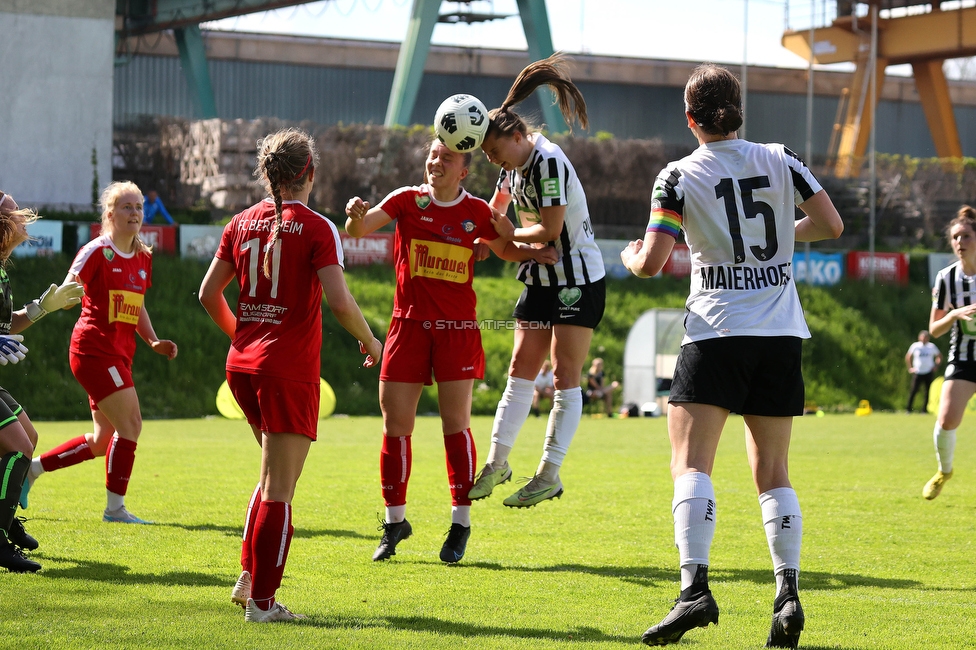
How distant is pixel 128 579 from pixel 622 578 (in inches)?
98.2

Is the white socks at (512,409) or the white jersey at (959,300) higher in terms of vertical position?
the white jersey at (959,300)

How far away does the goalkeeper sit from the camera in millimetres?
5594

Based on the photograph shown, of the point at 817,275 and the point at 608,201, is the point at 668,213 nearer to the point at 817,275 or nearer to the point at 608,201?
the point at 817,275

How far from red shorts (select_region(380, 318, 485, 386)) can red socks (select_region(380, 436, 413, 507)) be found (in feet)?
1.21

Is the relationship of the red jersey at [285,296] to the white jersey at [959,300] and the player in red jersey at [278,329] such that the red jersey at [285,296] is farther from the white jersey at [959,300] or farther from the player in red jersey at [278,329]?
the white jersey at [959,300]

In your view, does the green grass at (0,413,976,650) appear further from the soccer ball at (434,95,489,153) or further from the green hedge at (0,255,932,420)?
the green hedge at (0,255,932,420)

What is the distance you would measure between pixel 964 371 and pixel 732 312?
221 inches

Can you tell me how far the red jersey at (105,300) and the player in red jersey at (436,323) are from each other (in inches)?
86.9

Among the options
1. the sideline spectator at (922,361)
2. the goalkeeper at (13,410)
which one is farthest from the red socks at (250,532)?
the sideline spectator at (922,361)

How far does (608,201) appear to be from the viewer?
35969 mm

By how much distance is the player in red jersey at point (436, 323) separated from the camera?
639cm

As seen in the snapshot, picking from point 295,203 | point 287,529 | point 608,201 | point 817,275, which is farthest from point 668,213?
point 608,201

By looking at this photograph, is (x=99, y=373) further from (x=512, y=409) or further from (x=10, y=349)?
(x=512, y=409)

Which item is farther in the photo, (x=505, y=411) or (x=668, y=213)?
(x=505, y=411)
